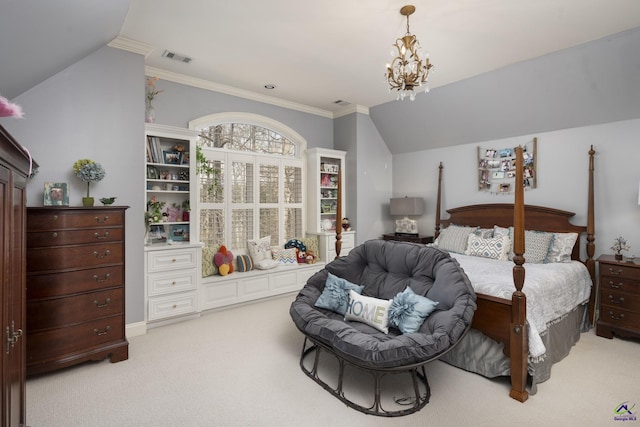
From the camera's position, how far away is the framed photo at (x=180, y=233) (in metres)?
3.91

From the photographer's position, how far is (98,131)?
3.12 metres

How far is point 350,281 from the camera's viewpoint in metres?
3.23

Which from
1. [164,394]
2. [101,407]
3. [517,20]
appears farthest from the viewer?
[517,20]

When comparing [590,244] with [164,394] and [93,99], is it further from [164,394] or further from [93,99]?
[93,99]

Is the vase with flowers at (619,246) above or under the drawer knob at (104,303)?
above

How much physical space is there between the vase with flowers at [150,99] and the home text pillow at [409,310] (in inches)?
127

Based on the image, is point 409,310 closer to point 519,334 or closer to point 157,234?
point 519,334

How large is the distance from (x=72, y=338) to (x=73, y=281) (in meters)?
0.45

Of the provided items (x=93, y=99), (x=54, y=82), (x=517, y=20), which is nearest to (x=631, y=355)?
(x=517, y=20)

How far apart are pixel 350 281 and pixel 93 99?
2.98m

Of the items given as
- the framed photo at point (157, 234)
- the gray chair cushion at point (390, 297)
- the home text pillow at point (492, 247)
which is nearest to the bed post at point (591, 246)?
the home text pillow at point (492, 247)

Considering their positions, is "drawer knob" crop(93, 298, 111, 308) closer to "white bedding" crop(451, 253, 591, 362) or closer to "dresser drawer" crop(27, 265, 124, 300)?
"dresser drawer" crop(27, 265, 124, 300)

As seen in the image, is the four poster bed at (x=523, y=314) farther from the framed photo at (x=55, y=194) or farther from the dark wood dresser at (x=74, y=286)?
the framed photo at (x=55, y=194)

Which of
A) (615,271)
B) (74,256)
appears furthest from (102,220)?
(615,271)
